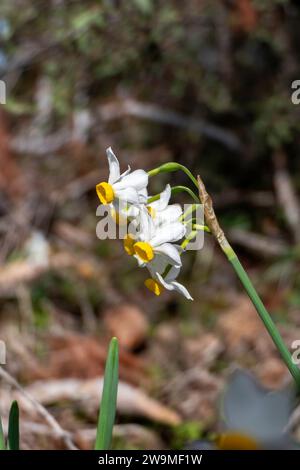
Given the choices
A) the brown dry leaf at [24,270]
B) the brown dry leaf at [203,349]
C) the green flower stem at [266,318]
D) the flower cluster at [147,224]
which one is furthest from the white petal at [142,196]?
the brown dry leaf at [24,270]

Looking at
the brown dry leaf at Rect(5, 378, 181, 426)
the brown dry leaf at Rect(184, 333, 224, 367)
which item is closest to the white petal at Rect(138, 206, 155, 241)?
the brown dry leaf at Rect(5, 378, 181, 426)

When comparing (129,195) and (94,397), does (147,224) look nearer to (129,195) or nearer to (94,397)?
(129,195)

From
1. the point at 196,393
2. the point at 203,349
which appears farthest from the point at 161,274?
the point at 203,349

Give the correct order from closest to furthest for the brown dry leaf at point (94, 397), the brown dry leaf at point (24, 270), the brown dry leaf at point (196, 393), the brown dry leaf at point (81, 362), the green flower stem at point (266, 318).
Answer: the green flower stem at point (266, 318) < the brown dry leaf at point (94, 397) < the brown dry leaf at point (196, 393) < the brown dry leaf at point (81, 362) < the brown dry leaf at point (24, 270)

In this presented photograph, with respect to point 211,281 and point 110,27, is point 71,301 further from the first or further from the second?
point 110,27

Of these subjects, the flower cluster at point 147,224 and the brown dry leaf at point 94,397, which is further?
the brown dry leaf at point 94,397

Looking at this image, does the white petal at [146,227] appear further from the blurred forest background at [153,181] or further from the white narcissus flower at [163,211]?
the blurred forest background at [153,181]
